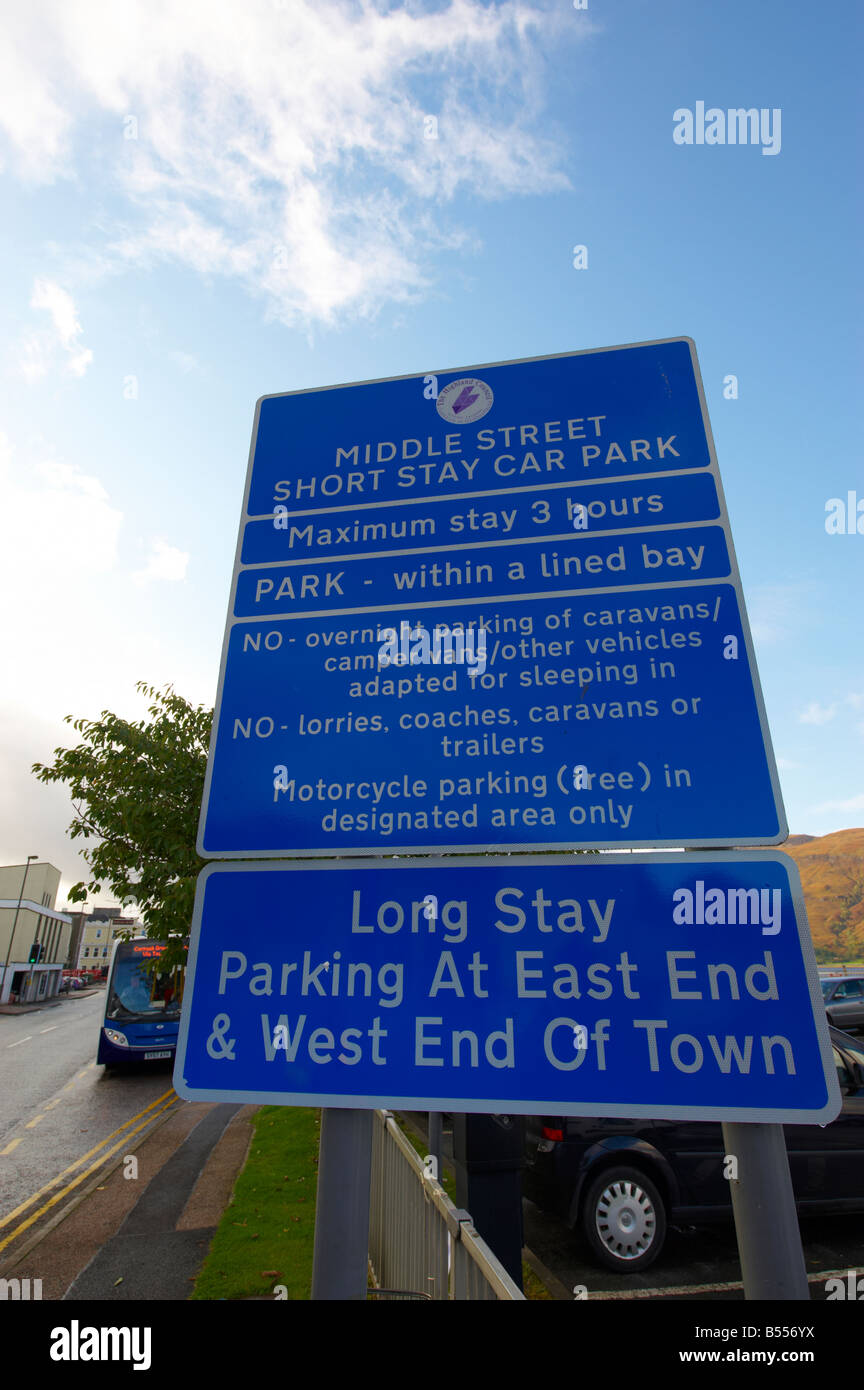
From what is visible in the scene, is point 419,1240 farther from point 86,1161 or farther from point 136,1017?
point 136,1017

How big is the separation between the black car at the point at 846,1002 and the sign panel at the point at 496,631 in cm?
1712

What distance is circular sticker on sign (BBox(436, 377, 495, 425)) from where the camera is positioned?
2.43 metres

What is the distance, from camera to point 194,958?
1.82 metres

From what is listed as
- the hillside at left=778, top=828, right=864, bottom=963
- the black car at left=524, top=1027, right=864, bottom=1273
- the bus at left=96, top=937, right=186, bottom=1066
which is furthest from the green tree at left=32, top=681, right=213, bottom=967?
the hillside at left=778, top=828, right=864, bottom=963

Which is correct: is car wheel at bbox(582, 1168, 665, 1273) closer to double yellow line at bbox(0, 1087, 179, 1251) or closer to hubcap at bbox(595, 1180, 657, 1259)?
hubcap at bbox(595, 1180, 657, 1259)

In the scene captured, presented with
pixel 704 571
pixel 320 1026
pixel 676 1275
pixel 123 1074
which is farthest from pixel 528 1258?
pixel 123 1074

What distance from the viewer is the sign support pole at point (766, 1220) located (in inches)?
62.7

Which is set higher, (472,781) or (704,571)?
(704,571)

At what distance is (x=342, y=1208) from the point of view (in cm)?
173

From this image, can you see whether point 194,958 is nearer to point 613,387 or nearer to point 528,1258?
point 613,387

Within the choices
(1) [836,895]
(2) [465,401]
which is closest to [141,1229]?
(2) [465,401]

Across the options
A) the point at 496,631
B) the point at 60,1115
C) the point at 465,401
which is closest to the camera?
the point at 496,631

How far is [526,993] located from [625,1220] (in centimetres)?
579

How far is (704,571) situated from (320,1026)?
156cm
